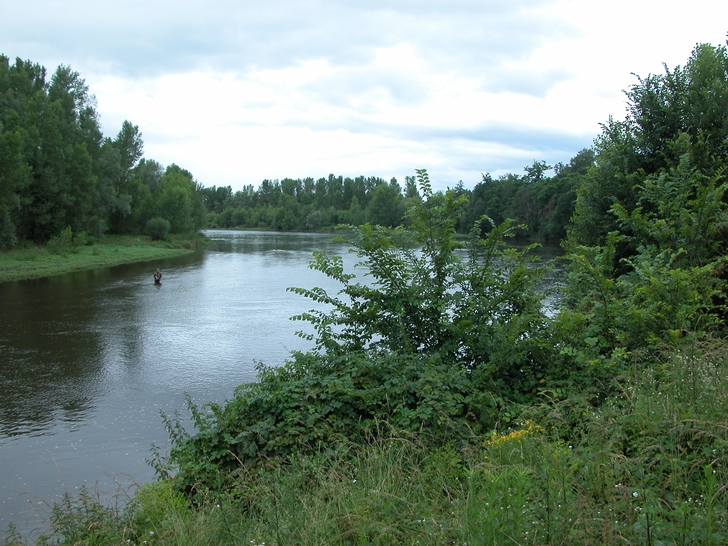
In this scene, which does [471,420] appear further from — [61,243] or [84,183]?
[84,183]

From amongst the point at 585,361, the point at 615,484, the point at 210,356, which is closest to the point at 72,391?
the point at 210,356

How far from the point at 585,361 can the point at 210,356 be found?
43.0 ft

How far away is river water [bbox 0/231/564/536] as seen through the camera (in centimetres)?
916

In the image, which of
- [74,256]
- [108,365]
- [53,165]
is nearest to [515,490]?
[108,365]

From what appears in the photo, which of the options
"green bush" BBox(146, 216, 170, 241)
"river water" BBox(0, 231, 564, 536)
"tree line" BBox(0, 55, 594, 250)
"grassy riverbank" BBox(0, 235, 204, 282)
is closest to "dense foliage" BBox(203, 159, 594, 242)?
"tree line" BBox(0, 55, 594, 250)

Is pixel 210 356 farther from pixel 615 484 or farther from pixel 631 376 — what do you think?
pixel 615 484

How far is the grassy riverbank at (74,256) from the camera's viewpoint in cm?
3622

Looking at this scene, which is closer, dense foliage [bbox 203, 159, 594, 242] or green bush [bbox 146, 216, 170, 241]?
dense foliage [bbox 203, 159, 594, 242]

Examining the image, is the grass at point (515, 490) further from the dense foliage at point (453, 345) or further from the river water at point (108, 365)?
the river water at point (108, 365)

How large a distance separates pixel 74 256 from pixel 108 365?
33.3 metres

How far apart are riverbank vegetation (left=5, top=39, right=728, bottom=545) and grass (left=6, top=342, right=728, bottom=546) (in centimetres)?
2

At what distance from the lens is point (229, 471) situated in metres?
5.79

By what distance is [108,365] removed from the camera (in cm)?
1593

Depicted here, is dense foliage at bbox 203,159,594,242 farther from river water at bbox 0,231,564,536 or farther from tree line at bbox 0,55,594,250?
river water at bbox 0,231,564,536
